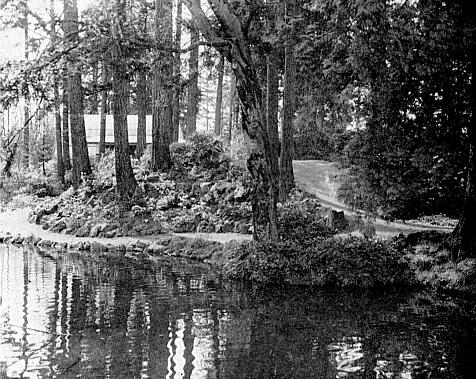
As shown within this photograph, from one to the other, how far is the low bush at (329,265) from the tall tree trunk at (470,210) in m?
1.10

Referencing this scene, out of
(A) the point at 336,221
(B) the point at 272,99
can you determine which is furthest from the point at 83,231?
(A) the point at 336,221

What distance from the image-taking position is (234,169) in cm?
1953

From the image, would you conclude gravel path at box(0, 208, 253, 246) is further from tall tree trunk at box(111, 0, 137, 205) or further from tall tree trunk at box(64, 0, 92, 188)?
tall tree trunk at box(64, 0, 92, 188)

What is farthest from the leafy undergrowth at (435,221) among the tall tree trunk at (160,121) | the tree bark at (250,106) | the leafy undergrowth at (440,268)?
the tall tree trunk at (160,121)

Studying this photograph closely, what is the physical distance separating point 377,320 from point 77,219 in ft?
40.9

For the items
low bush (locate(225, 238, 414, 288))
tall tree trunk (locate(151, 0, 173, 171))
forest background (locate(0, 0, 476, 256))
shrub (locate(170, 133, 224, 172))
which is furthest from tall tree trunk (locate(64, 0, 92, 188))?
low bush (locate(225, 238, 414, 288))

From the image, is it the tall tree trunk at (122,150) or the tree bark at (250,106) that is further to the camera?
the tall tree trunk at (122,150)

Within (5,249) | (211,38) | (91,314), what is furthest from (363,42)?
(5,249)

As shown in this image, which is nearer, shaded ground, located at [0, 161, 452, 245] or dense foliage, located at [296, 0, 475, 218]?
dense foliage, located at [296, 0, 475, 218]

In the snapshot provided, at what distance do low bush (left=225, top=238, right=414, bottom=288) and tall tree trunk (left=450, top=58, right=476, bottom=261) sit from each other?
1096mm

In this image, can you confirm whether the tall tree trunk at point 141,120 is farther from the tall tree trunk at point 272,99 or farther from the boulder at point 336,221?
the boulder at point 336,221

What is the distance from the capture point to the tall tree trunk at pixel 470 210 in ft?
37.2

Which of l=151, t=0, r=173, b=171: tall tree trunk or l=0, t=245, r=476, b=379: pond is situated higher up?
l=151, t=0, r=173, b=171: tall tree trunk

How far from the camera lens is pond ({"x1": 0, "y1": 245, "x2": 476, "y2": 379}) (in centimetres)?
593
